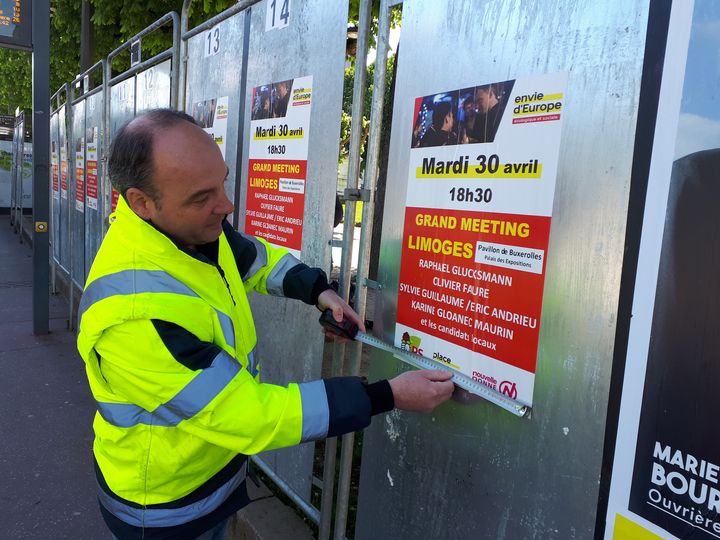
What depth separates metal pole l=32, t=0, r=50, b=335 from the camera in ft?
20.4

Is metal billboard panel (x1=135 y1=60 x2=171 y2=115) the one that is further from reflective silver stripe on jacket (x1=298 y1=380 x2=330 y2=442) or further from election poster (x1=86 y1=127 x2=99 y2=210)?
reflective silver stripe on jacket (x1=298 y1=380 x2=330 y2=442)

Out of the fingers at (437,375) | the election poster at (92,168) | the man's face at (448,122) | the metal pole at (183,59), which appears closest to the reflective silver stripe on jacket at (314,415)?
the fingers at (437,375)

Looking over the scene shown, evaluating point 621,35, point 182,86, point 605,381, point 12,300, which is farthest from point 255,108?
point 12,300

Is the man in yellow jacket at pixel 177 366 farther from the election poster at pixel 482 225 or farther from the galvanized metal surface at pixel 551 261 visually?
the galvanized metal surface at pixel 551 261

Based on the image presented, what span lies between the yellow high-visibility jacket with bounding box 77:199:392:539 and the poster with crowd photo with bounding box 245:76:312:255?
31.3 inches

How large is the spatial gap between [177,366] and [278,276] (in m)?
0.90

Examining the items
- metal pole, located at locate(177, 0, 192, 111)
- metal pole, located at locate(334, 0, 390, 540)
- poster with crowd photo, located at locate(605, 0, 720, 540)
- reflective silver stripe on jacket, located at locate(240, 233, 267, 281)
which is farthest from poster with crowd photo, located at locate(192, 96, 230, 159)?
poster with crowd photo, located at locate(605, 0, 720, 540)

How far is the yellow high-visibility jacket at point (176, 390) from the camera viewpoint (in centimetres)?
145

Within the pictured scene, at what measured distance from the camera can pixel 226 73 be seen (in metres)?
3.21

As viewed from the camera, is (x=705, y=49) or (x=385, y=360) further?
(x=385, y=360)

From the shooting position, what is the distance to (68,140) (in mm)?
7871

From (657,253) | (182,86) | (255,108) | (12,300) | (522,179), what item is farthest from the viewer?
(12,300)

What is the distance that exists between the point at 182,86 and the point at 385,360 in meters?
2.48

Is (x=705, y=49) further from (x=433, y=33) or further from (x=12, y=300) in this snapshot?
(x=12, y=300)
